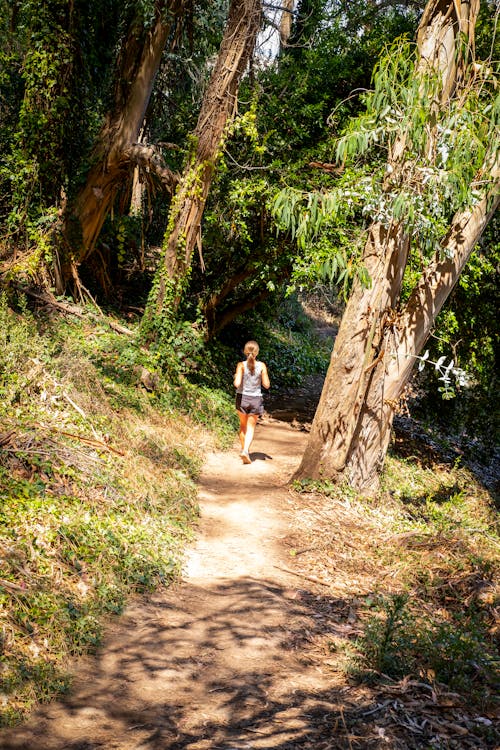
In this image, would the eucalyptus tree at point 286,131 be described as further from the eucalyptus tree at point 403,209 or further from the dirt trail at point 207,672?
the dirt trail at point 207,672

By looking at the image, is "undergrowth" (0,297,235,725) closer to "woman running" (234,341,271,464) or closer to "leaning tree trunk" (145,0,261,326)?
"woman running" (234,341,271,464)

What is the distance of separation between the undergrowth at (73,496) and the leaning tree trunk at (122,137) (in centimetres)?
257

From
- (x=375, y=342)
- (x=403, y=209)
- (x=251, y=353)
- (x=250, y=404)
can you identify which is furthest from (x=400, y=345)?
(x=250, y=404)

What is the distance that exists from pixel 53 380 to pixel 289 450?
476cm

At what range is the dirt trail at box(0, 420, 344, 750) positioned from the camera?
11.3 ft

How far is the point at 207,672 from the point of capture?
13.8ft

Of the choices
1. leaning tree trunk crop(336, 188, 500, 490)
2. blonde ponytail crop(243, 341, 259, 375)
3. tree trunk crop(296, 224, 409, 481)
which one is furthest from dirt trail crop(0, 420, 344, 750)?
blonde ponytail crop(243, 341, 259, 375)

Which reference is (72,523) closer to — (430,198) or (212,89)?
(430,198)

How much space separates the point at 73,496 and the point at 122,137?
8.85m

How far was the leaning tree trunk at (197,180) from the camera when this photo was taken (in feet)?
36.2

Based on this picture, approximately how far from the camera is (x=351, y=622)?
519 centimetres

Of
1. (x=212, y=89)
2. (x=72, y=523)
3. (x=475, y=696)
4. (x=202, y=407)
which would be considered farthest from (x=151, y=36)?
(x=475, y=696)

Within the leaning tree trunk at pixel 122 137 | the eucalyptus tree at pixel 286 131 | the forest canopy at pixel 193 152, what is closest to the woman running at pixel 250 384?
the forest canopy at pixel 193 152

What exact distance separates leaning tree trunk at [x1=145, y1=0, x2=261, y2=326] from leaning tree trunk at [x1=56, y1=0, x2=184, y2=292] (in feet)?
3.60
